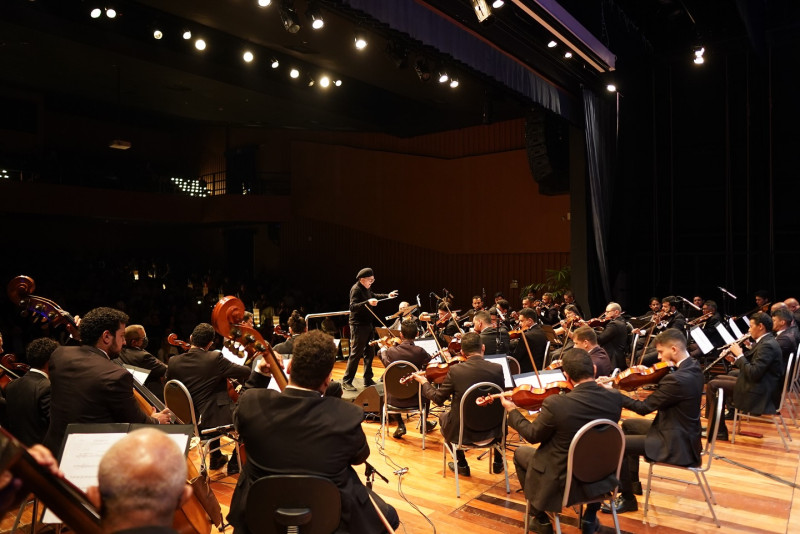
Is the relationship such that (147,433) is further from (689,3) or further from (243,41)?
(689,3)

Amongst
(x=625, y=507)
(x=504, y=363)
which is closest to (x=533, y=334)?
(x=504, y=363)

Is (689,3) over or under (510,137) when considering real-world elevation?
over

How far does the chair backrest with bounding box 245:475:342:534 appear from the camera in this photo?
246cm

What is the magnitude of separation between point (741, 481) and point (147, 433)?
516cm

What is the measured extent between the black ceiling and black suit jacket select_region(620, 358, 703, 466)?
4611 millimetres

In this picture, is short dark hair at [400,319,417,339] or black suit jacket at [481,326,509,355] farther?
black suit jacket at [481,326,509,355]

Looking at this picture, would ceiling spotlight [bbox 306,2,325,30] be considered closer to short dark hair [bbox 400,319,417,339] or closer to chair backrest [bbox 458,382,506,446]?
short dark hair [bbox 400,319,417,339]

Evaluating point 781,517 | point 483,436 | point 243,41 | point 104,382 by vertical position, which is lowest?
point 781,517

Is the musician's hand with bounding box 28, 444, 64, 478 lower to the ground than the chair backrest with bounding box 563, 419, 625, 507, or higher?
higher

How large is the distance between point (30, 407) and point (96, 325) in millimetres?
921

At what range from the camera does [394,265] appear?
16.3m

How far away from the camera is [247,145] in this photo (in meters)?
20.0

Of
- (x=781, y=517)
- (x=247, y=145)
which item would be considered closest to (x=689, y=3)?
(x=781, y=517)

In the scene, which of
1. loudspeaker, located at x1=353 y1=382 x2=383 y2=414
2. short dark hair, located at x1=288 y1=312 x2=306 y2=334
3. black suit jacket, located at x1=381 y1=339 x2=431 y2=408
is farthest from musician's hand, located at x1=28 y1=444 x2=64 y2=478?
loudspeaker, located at x1=353 y1=382 x2=383 y2=414
